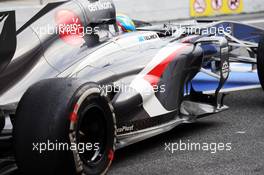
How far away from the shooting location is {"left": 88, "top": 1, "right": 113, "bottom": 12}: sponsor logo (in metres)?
6.07

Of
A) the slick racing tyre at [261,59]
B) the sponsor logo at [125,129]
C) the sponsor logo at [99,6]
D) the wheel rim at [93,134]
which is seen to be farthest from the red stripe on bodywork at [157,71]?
the slick racing tyre at [261,59]

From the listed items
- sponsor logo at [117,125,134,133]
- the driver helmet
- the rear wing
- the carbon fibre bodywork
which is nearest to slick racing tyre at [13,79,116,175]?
the carbon fibre bodywork

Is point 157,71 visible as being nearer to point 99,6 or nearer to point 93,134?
point 99,6

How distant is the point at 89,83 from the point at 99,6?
1746 millimetres

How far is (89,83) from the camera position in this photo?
457 centimetres

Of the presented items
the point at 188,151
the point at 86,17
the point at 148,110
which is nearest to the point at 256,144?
the point at 188,151

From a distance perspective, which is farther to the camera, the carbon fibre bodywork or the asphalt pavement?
the carbon fibre bodywork

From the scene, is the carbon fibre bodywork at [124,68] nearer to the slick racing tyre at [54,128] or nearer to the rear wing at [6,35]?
the rear wing at [6,35]

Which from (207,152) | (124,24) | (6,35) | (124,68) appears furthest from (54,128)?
(124,24)

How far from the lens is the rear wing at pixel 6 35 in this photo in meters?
5.14

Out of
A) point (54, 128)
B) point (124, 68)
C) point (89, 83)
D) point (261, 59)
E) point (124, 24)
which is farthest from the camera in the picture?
point (124, 24)

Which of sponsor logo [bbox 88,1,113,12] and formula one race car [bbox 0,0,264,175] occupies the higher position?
sponsor logo [bbox 88,1,113,12]

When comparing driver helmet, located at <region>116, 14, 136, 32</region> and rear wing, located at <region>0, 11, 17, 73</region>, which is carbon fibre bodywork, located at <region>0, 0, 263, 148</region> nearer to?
rear wing, located at <region>0, 11, 17, 73</region>

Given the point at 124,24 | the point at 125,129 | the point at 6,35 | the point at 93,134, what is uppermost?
the point at 6,35
